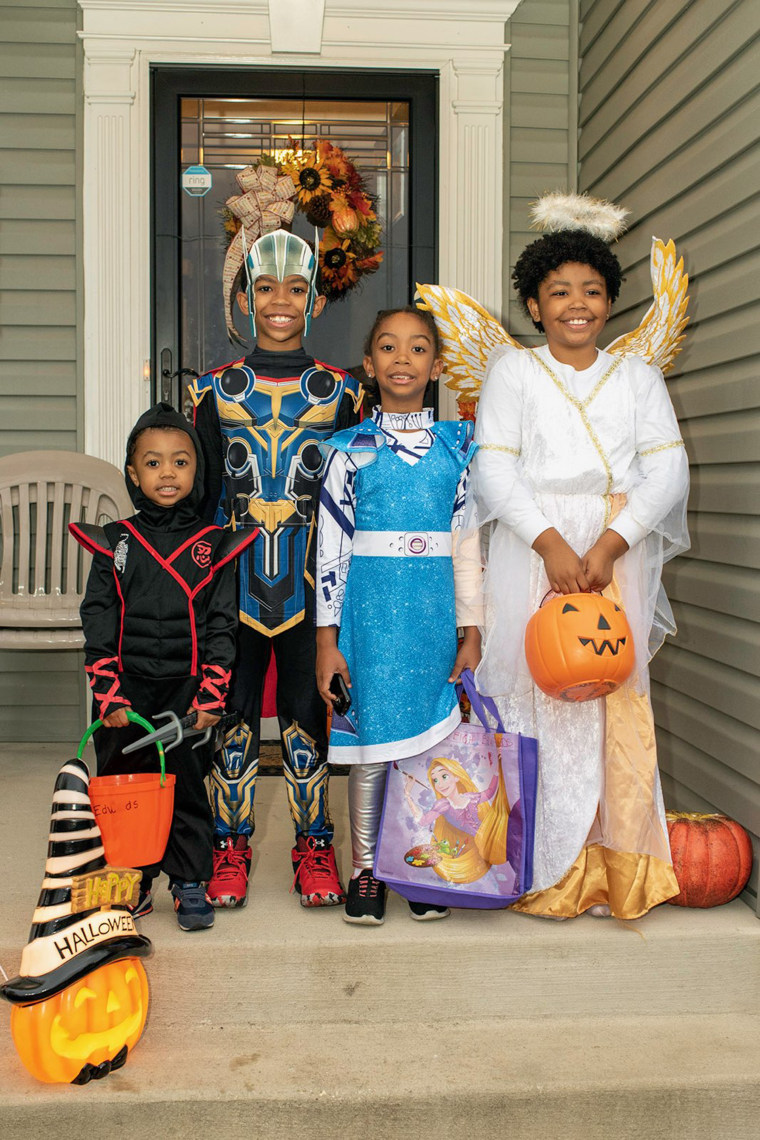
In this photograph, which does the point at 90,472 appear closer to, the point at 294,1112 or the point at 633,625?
the point at 633,625

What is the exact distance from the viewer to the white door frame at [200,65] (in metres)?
3.88

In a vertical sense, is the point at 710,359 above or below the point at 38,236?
below

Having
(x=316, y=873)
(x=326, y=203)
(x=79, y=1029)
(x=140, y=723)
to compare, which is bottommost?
(x=79, y=1029)

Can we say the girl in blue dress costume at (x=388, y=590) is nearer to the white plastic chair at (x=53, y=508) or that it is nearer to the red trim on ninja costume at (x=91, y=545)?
the red trim on ninja costume at (x=91, y=545)

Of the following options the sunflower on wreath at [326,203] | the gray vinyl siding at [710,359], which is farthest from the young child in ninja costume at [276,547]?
the sunflower on wreath at [326,203]

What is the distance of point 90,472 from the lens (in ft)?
12.4

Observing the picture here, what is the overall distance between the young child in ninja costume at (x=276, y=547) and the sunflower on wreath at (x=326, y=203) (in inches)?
57.1

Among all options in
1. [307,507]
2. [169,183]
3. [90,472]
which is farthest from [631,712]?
[169,183]

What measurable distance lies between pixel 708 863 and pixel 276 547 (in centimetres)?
128

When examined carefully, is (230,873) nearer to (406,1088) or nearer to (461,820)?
(461,820)

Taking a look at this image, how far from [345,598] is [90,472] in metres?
1.74

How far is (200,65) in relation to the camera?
3.94 meters

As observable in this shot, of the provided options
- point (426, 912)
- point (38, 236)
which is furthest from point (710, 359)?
point (38, 236)

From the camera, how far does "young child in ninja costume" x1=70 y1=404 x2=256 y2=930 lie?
2.31 meters
